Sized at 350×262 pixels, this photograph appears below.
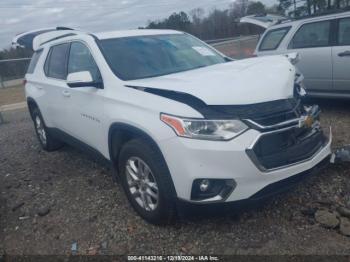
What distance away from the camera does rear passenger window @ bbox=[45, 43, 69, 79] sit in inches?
193

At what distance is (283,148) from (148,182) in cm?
120

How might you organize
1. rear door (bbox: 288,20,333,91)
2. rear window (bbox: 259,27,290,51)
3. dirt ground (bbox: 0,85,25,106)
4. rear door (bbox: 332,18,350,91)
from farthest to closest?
1. dirt ground (bbox: 0,85,25,106)
2. rear window (bbox: 259,27,290,51)
3. rear door (bbox: 288,20,333,91)
4. rear door (bbox: 332,18,350,91)

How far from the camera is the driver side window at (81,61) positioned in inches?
158

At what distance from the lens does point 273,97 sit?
3004 millimetres

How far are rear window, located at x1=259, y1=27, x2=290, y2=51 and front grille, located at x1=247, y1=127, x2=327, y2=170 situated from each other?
4320 millimetres

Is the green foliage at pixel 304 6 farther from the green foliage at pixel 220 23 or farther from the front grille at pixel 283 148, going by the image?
the front grille at pixel 283 148

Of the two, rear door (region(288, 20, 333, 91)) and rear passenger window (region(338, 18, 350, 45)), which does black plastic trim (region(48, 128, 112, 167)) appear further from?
rear passenger window (region(338, 18, 350, 45))

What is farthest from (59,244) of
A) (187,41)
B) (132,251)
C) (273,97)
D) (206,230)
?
(187,41)

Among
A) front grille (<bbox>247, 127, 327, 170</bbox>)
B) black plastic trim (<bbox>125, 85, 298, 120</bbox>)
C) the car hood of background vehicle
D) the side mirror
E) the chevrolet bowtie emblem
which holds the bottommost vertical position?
front grille (<bbox>247, 127, 327, 170</bbox>)

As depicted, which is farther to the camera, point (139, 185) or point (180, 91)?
point (139, 185)

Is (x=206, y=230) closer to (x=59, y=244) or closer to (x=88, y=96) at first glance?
(x=59, y=244)

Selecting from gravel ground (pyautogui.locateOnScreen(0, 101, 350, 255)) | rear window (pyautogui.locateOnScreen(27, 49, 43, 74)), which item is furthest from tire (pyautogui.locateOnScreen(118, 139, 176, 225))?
Answer: rear window (pyautogui.locateOnScreen(27, 49, 43, 74))

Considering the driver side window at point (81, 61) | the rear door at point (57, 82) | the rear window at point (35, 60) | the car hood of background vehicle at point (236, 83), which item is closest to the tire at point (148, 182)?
the car hood of background vehicle at point (236, 83)

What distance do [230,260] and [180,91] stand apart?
1.40m
